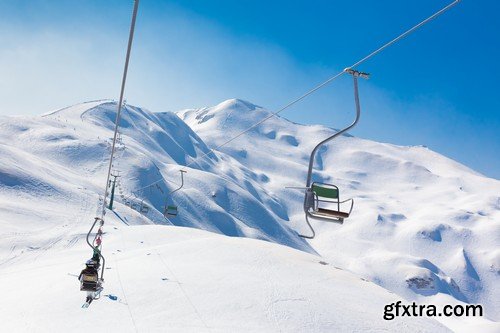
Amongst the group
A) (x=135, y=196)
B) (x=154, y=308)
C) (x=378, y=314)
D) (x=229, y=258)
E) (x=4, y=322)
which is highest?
(x=135, y=196)

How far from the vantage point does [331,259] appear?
183 meters

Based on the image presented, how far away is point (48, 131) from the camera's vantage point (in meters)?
120

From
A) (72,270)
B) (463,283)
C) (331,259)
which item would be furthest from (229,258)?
(463,283)

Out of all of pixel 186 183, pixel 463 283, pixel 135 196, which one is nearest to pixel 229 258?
pixel 135 196

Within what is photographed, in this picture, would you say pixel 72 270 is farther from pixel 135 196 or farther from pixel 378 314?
pixel 135 196

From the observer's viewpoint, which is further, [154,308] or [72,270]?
[72,270]

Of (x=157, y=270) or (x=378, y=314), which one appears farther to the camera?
(x=157, y=270)

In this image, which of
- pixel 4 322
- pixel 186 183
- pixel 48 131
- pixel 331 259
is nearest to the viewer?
pixel 4 322

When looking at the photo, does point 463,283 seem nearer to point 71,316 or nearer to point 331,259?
point 331,259

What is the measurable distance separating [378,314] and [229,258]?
10.1m

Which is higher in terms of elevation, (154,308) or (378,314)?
(378,314)

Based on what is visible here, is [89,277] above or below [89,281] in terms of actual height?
above

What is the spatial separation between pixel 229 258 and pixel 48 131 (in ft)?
343

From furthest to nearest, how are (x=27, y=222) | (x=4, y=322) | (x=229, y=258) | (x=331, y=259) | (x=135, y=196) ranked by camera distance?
(x=331, y=259)
(x=135, y=196)
(x=27, y=222)
(x=229, y=258)
(x=4, y=322)
